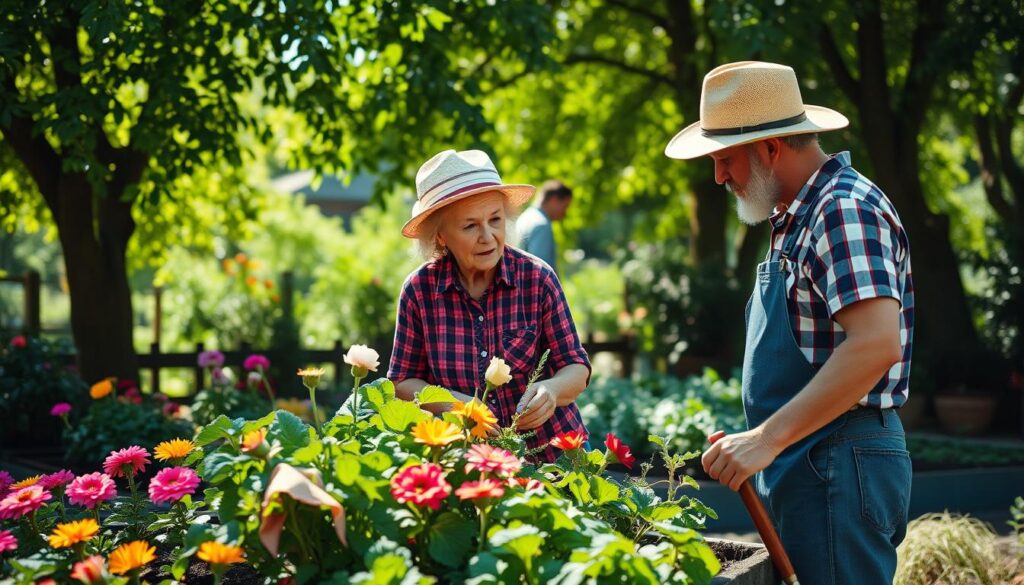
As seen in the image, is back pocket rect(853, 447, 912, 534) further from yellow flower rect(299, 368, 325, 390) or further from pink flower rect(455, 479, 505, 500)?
yellow flower rect(299, 368, 325, 390)

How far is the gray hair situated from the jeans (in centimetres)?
120

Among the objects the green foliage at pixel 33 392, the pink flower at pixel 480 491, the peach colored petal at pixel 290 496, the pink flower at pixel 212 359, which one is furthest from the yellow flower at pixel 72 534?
the pink flower at pixel 212 359

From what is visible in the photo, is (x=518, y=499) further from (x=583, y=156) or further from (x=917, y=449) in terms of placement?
(x=583, y=156)

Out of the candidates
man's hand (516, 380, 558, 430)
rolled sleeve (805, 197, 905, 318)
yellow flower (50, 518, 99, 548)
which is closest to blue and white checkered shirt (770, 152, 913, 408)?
rolled sleeve (805, 197, 905, 318)

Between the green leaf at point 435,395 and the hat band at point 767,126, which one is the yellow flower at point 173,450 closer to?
the green leaf at point 435,395

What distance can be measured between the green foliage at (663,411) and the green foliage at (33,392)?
3.42m

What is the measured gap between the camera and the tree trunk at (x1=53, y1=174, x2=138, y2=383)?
7.41 m

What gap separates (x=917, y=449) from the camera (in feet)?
27.8

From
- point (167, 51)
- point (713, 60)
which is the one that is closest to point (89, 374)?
point (167, 51)

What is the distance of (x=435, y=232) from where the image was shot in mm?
3254

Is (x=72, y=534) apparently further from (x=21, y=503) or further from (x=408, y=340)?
(x=408, y=340)

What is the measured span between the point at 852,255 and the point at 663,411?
5153 mm

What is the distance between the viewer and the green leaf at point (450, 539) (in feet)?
6.57

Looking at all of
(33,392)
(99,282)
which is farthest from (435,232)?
(99,282)
